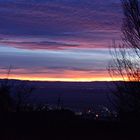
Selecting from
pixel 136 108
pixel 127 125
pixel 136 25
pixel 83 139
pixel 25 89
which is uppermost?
pixel 25 89

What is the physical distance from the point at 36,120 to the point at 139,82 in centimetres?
467

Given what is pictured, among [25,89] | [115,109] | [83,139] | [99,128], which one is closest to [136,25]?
[115,109]

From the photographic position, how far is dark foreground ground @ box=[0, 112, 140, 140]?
1246 cm

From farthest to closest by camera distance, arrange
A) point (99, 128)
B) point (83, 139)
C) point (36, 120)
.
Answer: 1. point (36, 120)
2. point (99, 128)
3. point (83, 139)

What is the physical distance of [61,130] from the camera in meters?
13.4

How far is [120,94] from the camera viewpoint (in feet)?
63.1

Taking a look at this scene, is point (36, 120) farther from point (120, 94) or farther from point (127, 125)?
point (120, 94)

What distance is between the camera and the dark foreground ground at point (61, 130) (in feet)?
40.9

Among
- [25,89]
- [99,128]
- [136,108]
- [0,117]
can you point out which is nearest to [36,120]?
[0,117]

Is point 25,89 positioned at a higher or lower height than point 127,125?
higher

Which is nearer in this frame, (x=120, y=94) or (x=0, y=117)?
(x=0, y=117)

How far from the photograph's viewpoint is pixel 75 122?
49.1 feet

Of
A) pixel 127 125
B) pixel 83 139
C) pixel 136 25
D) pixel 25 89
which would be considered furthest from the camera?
pixel 25 89

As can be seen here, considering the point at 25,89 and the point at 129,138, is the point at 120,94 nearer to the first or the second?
the point at 129,138
